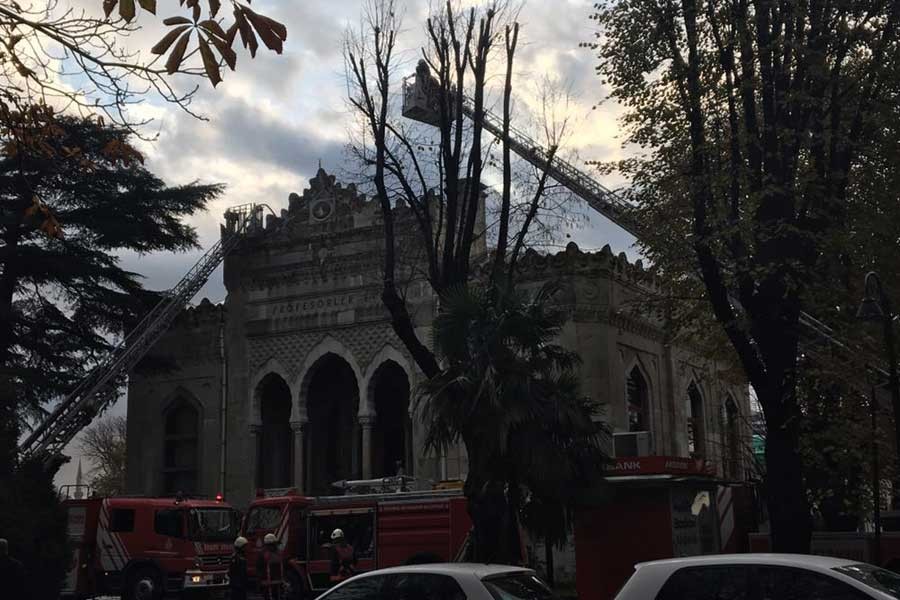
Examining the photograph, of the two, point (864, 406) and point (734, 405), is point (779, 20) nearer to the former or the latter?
point (864, 406)

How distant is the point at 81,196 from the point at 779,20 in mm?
21509

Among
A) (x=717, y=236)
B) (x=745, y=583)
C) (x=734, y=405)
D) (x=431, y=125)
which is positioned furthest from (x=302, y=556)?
(x=734, y=405)

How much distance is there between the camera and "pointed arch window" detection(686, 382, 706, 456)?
1302 inches

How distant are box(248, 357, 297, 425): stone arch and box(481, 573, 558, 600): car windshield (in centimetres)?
2249

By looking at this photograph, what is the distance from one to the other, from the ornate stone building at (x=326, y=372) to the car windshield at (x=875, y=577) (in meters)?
19.4

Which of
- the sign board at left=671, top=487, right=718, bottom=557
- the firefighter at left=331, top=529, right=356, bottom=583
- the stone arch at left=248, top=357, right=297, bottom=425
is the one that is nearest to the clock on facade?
the stone arch at left=248, top=357, right=297, bottom=425

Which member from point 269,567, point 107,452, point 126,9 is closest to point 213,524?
point 269,567

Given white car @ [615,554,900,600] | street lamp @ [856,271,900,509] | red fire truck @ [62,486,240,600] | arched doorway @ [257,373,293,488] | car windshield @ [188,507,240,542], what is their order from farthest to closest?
arched doorway @ [257,373,293,488], car windshield @ [188,507,240,542], red fire truck @ [62,486,240,600], street lamp @ [856,271,900,509], white car @ [615,554,900,600]

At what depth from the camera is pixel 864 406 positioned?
16.3 metres

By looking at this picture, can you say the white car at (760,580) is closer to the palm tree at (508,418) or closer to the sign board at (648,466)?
the palm tree at (508,418)

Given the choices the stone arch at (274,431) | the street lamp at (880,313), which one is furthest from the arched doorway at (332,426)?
the street lamp at (880,313)

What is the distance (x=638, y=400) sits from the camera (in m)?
29.6

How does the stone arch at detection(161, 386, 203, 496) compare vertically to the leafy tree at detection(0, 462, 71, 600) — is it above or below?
above

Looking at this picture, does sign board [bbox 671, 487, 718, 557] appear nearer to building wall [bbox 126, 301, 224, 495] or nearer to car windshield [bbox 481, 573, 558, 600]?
car windshield [bbox 481, 573, 558, 600]
